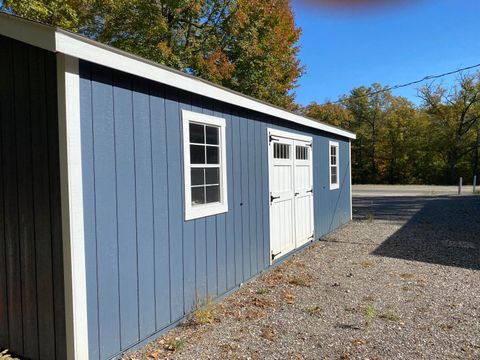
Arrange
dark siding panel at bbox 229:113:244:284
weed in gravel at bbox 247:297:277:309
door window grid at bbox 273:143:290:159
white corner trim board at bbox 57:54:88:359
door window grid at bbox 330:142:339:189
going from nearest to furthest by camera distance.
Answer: white corner trim board at bbox 57:54:88:359, weed in gravel at bbox 247:297:277:309, dark siding panel at bbox 229:113:244:284, door window grid at bbox 273:143:290:159, door window grid at bbox 330:142:339:189

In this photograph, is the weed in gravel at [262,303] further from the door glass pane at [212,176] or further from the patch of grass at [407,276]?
the patch of grass at [407,276]

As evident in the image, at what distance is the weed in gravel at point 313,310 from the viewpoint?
4113 mm

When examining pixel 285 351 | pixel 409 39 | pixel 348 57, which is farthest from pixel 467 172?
pixel 285 351

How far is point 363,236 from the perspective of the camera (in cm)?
859

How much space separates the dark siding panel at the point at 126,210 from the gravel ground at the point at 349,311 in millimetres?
333

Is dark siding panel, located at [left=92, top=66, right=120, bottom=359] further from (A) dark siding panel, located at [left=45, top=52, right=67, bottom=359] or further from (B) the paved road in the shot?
(B) the paved road

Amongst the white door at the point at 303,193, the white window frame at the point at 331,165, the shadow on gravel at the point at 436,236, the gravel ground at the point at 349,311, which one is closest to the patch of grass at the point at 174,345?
the gravel ground at the point at 349,311

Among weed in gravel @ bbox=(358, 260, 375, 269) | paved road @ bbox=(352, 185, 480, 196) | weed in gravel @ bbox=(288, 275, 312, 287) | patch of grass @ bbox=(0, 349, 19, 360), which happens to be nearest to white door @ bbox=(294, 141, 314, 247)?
weed in gravel @ bbox=(358, 260, 375, 269)

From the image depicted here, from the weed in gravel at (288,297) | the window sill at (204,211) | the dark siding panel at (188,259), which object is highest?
the window sill at (204,211)

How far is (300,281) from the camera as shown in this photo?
5230mm

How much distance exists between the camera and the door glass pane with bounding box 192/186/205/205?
165 inches

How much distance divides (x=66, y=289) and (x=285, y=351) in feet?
6.01

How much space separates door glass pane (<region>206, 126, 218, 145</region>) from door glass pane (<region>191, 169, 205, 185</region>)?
40 centimetres

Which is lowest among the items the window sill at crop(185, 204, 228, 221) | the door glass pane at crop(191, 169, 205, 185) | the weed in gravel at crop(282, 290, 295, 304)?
the weed in gravel at crop(282, 290, 295, 304)
